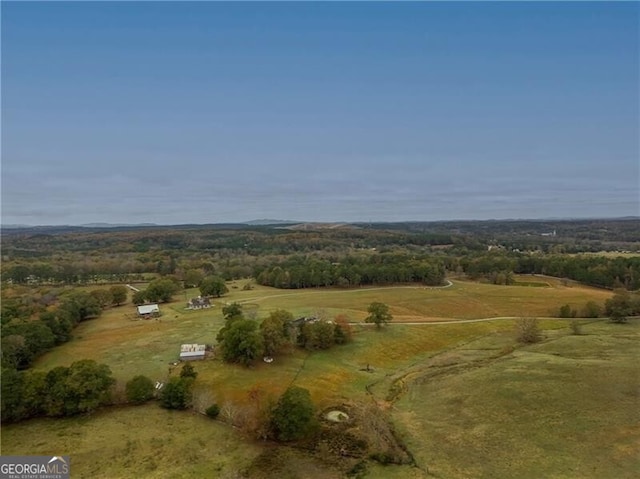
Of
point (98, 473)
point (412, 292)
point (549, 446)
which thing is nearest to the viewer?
point (98, 473)

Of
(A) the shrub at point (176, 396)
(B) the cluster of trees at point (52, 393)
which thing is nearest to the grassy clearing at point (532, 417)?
(A) the shrub at point (176, 396)

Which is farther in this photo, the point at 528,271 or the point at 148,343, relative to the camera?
the point at 528,271

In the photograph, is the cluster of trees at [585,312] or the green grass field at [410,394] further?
the cluster of trees at [585,312]

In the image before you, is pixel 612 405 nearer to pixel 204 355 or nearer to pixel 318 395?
pixel 318 395

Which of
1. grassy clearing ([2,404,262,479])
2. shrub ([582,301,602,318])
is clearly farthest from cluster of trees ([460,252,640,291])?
grassy clearing ([2,404,262,479])

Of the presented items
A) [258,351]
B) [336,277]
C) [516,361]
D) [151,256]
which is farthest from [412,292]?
[151,256]

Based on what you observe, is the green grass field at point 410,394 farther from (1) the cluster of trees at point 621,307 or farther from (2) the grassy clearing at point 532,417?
(1) the cluster of trees at point 621,307

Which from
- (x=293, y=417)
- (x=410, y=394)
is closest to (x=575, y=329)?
(x=410, y=394)
